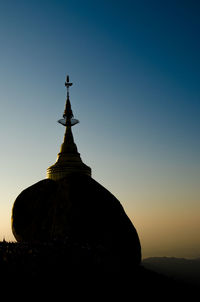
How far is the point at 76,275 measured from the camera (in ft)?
38.3

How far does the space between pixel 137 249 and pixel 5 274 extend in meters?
10.1

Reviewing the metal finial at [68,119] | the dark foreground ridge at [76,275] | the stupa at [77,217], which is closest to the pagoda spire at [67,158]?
the metal finial at [68,119]

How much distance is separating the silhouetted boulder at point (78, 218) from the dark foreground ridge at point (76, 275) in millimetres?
1441

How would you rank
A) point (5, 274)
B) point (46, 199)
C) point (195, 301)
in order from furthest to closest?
point (46, 199)
point (195, 301)
point (5, 274)

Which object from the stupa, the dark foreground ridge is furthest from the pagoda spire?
the dark foreground ridge

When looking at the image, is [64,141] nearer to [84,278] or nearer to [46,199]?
[46,199]

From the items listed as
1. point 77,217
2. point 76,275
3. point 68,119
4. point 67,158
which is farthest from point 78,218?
point 68,119

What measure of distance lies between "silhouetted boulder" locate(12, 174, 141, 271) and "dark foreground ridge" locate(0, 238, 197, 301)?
144cm

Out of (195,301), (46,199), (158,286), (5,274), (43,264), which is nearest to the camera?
(5,274)

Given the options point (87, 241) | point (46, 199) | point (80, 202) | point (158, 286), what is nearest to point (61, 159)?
point (46, 199)

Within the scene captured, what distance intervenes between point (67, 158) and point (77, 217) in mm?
11300

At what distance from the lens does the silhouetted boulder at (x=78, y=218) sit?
1744 cm

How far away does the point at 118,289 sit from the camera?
11.9m

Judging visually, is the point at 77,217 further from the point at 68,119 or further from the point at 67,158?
the point at 68,119
